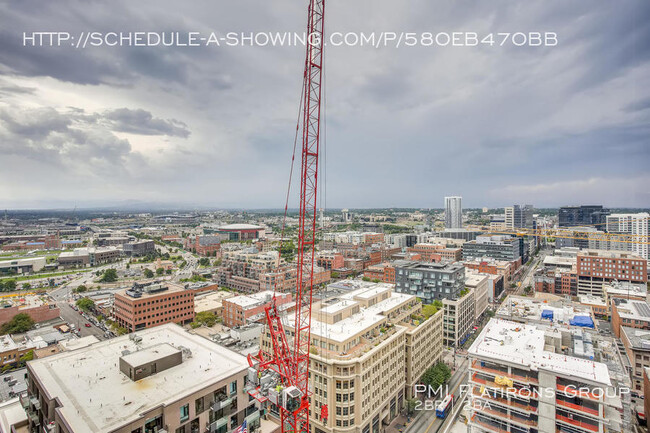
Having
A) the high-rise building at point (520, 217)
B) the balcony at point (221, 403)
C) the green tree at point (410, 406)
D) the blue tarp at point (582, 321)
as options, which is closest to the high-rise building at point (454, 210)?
the high-rise building at point (520, 217)

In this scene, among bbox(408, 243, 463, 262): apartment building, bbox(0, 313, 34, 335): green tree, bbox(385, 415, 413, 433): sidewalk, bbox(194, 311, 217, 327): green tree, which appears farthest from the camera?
bbox(408, 243, 463, 262): apartment building

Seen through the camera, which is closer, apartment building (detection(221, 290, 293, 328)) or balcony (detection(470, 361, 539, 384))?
balcony (detection(470, 361, 539, 384))

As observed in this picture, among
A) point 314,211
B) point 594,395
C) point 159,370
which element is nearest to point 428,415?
point 594,395

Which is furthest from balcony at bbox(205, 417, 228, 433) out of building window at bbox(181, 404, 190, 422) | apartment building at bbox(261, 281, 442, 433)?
apartment building at bbox(261, 281, 442, 433)

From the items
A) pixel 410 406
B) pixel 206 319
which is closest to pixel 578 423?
pixel 410 406

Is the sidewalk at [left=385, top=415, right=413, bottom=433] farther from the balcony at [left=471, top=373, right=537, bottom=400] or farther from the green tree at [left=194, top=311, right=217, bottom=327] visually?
the green tree at [left=194, top=311, right=217, bottom=327]

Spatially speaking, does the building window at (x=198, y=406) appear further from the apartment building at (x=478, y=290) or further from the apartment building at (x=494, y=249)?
the apartment building at (x=494, y=249)

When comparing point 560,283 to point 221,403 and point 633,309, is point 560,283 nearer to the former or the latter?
point 633,309

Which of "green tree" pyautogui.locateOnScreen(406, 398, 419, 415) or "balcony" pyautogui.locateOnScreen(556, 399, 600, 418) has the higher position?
"balcony" pyautogui.locateOnScreen(556, 399, 600, 418)
